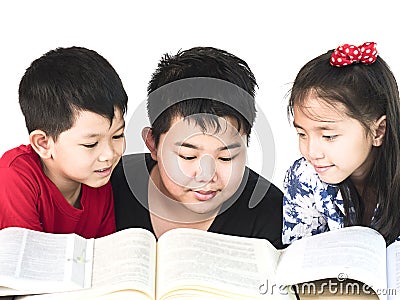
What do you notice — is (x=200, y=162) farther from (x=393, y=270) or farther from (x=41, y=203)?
(x=393, y=270)

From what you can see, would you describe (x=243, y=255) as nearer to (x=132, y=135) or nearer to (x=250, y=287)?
(x=250, y=287)

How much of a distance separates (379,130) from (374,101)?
6cm

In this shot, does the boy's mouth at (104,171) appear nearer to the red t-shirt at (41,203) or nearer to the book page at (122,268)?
the red t-shirt at (41,203)

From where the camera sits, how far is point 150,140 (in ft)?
5.63

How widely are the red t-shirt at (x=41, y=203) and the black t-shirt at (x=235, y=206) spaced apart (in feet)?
0.11

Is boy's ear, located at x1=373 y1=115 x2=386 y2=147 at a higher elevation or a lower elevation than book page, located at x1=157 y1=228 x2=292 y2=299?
higher

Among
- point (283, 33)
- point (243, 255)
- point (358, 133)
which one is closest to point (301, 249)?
point (243, 255)

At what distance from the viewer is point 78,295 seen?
1.32 meters

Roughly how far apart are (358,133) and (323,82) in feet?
0.37

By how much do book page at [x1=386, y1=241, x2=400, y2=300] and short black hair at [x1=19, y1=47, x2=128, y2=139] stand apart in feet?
1.81

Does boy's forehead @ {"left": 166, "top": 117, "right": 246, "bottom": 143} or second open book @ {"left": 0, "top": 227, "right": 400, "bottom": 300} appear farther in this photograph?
boy's forehead @ {"left": 166, "top": 117, "right": 246, "bottom": 143}

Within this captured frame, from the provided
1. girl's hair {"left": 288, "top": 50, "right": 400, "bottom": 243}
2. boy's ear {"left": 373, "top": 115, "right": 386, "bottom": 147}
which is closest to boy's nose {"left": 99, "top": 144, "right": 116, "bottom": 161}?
girl's hair {"left": 288, "top": 50, "right": 400, "bottom": 243}

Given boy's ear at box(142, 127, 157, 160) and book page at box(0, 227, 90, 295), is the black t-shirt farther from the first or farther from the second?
book page at box(0, 227, 90, 295)

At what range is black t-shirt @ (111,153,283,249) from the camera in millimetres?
1716
